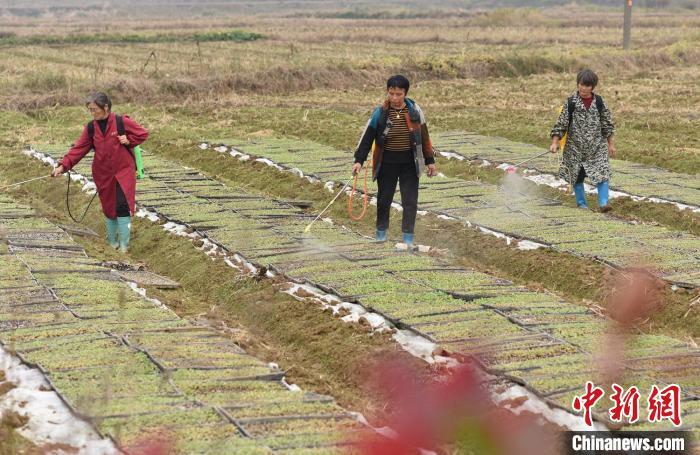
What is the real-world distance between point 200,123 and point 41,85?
6.00 metres

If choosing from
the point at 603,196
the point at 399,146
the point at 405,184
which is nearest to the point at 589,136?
the point at 603,196

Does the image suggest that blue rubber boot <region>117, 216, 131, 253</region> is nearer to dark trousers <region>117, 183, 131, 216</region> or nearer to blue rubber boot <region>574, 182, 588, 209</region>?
dark trousers <region>117, 183, 131, 216</region>

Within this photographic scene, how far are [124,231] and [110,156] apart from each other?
85 cm

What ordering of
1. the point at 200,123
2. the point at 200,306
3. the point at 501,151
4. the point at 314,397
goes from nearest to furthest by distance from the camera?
the point at 314,397, the point at 200,306, the point at 501,151, the point at 200,123

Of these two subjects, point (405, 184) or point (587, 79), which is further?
point (587, 79)

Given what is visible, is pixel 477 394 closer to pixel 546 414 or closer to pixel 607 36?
pixel 546 414

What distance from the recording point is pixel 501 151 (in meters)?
15.8

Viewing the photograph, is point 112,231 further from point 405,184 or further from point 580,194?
point 580,194

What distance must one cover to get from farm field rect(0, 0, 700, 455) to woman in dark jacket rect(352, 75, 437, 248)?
1.95 feet

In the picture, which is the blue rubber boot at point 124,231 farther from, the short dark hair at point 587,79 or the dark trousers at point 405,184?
the short dark hair at point 587,79

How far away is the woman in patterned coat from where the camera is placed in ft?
38.4

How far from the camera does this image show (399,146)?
999 centimetres

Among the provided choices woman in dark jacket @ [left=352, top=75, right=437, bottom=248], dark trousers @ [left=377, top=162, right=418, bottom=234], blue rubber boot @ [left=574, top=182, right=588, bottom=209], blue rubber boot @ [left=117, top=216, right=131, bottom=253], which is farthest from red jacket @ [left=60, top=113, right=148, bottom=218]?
blue rubber boot @ [left=574, top=182, right=588, bottom=209]

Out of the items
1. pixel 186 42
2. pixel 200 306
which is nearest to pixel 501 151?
pixel 200 306
